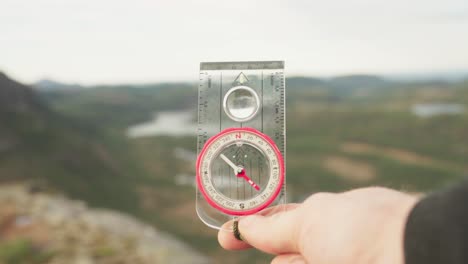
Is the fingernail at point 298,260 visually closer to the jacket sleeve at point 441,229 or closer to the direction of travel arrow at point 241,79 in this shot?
the jacket sleeve at point 441,229

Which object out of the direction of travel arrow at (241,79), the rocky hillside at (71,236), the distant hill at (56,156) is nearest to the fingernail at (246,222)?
the direction of travel arrow at (241,79)

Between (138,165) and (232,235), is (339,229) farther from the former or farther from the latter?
(138,165)

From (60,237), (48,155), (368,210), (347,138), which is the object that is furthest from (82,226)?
(347,138)

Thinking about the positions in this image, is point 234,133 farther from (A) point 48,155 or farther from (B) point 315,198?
(A) point 48,155

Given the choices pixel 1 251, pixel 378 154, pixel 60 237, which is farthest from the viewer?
pixel 378 154

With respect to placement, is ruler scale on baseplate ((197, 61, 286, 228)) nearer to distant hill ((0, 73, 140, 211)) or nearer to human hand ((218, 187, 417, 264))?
human hand ((218, 187, 417, 264))
